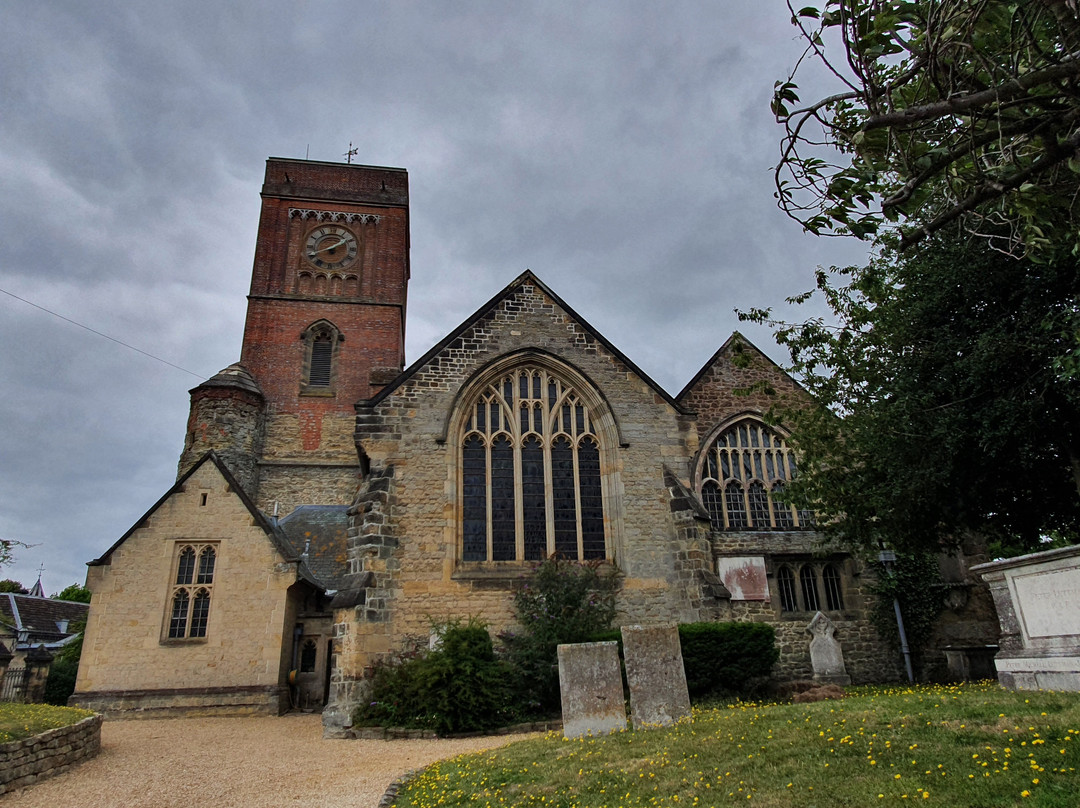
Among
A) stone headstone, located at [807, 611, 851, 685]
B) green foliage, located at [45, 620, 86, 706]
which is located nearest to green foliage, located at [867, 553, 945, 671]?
stone headstone, located at [807, 611, 851, 685]

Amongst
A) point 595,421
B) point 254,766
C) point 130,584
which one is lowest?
point 254,766

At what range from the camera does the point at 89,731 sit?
1098 centimetres

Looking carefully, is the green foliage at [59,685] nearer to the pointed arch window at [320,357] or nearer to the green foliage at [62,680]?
the green foliage at [62,680]

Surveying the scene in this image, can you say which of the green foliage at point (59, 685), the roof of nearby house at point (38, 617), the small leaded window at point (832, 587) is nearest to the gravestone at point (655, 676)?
the small leaded window at point (832, 587)

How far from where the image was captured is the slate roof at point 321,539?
20.2 metres

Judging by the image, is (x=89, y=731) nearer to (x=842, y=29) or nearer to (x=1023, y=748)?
(x=1023, y=748)

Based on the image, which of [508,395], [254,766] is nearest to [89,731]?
[254,766]

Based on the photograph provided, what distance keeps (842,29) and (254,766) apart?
37.9ft

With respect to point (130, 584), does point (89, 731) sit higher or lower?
lower

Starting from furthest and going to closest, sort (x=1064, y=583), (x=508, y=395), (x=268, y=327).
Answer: (x=268, y=327)
(x=508, y=395)
(x=1064, y=583)

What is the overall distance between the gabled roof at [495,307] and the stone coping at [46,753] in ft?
26.8

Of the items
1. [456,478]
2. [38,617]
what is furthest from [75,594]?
[456,478]

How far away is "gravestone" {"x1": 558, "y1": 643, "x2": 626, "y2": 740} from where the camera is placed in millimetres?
9683

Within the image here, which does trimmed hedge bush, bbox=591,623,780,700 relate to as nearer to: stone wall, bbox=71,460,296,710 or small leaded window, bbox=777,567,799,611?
small leaded window, bbox=777,567,799,611
